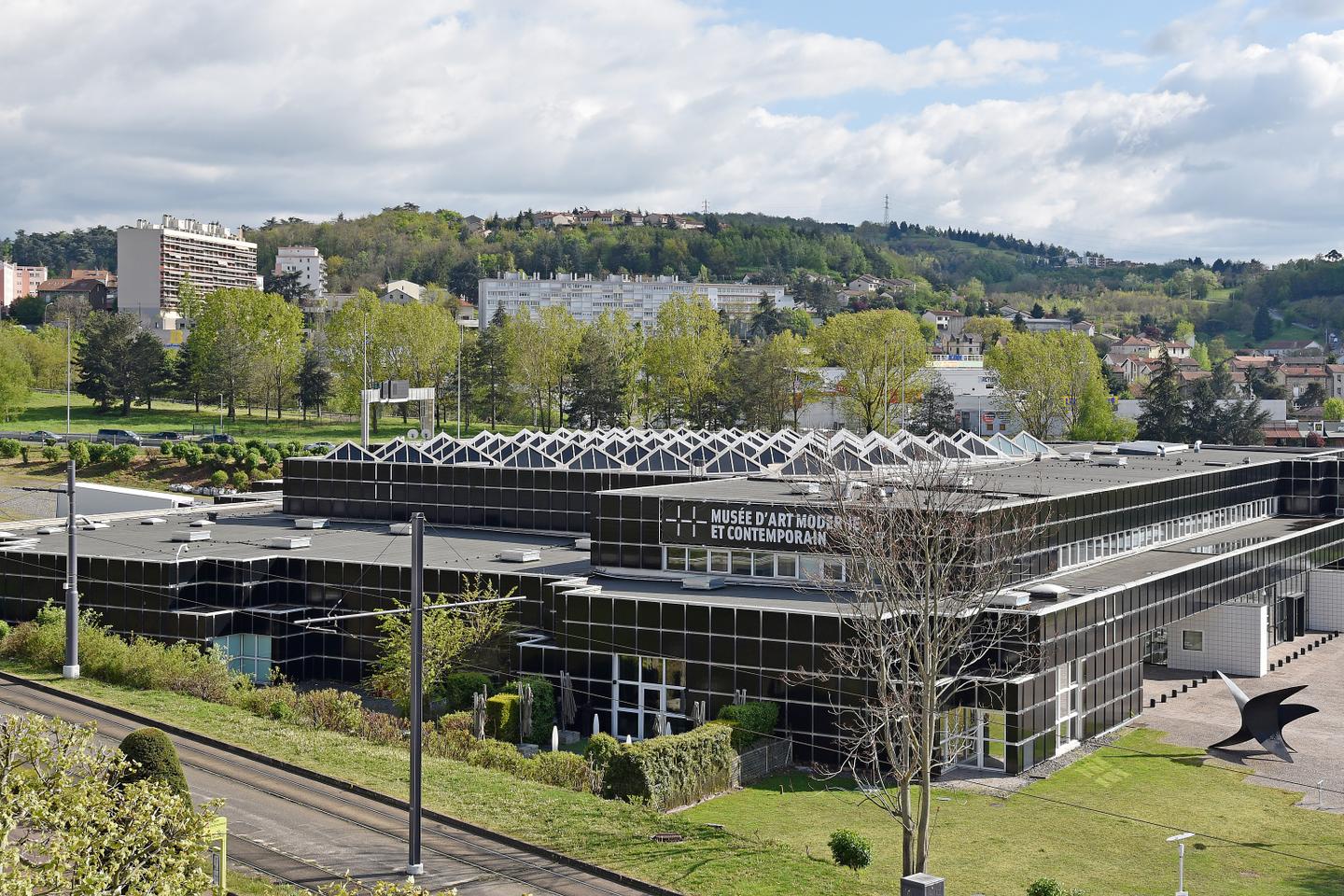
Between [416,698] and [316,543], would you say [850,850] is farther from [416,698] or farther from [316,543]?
[316,543]

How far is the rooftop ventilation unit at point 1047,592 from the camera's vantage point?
144 feet

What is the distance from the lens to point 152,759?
29219mm

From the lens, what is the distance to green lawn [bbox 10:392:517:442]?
123m

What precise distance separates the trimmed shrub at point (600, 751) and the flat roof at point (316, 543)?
552 inches

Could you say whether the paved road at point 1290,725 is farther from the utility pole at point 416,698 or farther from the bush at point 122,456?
the bush at point 122,456

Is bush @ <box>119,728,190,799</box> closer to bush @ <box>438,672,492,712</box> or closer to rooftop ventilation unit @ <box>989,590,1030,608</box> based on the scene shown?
bush @ <box>438,672,492,712</box>

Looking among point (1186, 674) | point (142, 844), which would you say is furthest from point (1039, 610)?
point (142, 844)

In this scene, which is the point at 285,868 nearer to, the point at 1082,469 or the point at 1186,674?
the point at 1186,674

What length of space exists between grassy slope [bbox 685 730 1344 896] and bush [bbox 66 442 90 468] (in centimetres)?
7214

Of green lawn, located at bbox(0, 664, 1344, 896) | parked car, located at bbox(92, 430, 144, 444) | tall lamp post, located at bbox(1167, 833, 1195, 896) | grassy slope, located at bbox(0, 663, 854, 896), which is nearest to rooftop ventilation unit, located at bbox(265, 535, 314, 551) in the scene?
grassy slope, located at bbox(0, 663, 854, 896)

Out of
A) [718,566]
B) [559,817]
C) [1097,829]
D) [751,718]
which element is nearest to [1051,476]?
[718,566]

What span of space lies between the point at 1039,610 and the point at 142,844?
28799 mm

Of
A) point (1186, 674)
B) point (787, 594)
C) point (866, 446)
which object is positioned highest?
point (866, 446)

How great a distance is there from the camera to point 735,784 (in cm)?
3850
